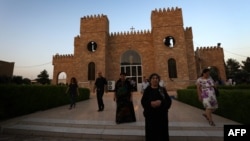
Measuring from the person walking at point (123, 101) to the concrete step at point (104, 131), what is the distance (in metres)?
0.24

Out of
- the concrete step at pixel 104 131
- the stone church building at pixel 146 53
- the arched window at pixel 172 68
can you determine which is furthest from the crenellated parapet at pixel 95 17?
the concrete step at pixel 104 131

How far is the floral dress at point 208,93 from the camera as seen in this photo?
15.4ft

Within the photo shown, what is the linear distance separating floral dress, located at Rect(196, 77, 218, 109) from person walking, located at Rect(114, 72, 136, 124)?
228 cm

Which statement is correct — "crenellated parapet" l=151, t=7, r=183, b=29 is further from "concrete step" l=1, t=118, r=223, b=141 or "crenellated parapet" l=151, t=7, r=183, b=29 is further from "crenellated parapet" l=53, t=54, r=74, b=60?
"concrete step" l=1, t=118, r=223, b=141

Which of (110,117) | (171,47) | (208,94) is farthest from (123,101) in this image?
(171,47)

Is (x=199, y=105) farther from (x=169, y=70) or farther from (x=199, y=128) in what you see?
(x=169, y=70)

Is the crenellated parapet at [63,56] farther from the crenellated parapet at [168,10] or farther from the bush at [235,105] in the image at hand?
the bush at [235,105]

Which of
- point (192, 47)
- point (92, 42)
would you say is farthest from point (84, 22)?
point (192, 47)

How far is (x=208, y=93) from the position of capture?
188 inches

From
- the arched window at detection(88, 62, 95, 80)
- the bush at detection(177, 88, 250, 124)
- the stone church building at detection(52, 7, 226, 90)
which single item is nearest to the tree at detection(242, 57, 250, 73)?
the stone church building at detection(52, 7, 226, 90)

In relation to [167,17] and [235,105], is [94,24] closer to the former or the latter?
[167,17]

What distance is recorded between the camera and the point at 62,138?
13.8ft

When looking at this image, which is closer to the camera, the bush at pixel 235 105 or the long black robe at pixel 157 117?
the long black robe at pixel 157 117

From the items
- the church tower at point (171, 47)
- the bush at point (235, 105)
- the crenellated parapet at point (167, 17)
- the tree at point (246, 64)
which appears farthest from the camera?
the tree at point (246, 64)
